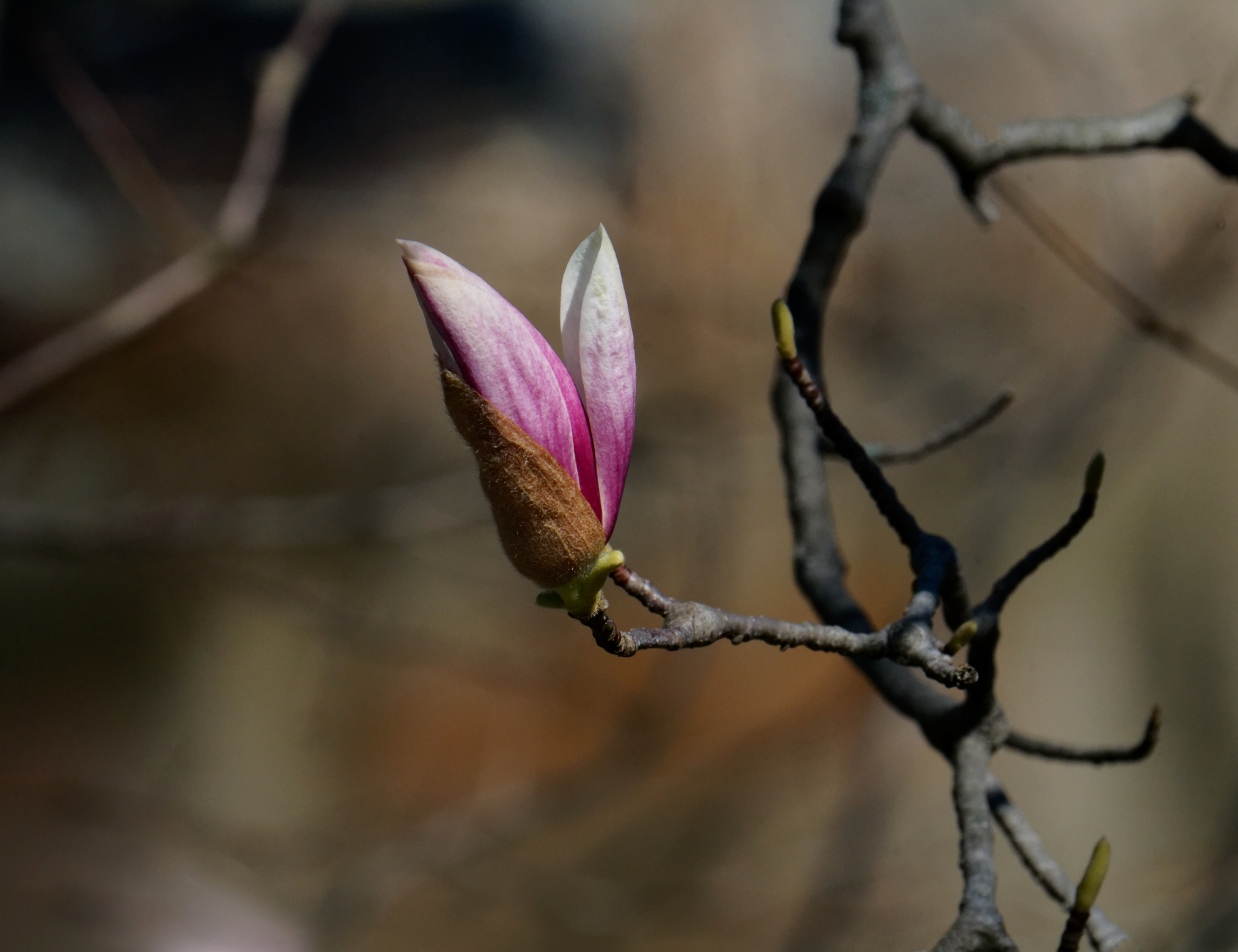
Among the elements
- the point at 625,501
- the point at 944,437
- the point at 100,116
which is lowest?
the point at 944,437

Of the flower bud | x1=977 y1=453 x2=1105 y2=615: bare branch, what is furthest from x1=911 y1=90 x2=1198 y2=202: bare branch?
the flower bud

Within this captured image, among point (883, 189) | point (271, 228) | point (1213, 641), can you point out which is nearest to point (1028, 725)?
point (1213, 641)

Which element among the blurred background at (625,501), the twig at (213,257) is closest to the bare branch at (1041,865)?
the twig at (213,257)

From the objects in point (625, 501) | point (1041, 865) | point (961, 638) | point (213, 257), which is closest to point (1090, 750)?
point (1041, 865)

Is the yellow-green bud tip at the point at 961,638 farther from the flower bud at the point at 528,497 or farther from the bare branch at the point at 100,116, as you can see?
the bare branch at the point at 100,116

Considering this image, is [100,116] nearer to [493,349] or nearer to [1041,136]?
[1041,136]

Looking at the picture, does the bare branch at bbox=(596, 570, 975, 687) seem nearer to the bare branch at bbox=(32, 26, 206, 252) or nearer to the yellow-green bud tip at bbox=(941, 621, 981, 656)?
the yellow-green bud tip at bbox=(941, 621, 981, 656)

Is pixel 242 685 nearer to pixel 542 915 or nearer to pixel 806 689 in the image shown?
pixel 542 915
